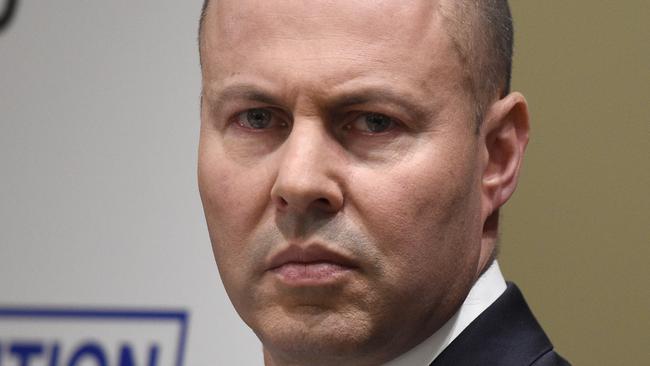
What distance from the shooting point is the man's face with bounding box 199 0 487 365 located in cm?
147

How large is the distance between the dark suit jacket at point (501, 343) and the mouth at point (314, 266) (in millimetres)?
198

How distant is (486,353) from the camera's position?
157 cm

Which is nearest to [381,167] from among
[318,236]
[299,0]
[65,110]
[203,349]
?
[318,236]

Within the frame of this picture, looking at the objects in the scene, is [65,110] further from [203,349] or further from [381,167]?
[381,167]

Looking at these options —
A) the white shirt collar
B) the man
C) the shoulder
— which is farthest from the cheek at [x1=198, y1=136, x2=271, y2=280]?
the shoulder

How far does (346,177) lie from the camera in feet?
4.83

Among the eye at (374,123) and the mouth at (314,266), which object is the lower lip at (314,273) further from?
the eye at (374,123)

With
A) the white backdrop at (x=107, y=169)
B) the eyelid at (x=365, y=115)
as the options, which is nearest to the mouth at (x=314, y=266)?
the eyelid at (x=365, y=115)

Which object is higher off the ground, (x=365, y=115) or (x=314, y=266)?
(x=365, y=115)

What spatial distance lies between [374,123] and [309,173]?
12 cm

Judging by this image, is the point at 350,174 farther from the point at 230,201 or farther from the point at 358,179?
the point at 230,201

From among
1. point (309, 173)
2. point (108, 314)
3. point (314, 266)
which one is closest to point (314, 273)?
point (314, 266)

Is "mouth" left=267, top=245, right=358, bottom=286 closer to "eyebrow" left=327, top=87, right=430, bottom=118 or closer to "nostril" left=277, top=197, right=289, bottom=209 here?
"nostril" left=277, top=197, right=289, bottom=209

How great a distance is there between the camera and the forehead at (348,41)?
1491 millimetres
